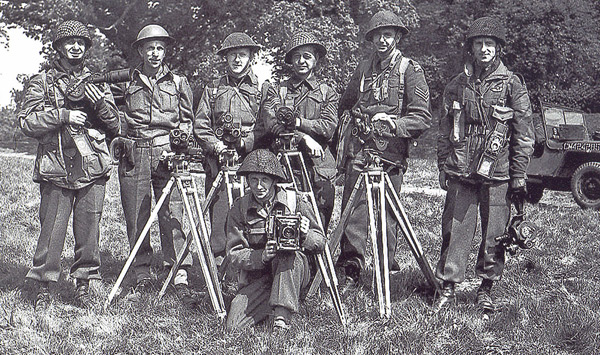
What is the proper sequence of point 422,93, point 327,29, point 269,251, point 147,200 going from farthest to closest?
point 327,29
point 147,200
point 422,93
point 269,251

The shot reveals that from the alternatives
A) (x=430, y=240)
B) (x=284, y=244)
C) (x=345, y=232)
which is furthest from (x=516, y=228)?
(x=430, y=240)

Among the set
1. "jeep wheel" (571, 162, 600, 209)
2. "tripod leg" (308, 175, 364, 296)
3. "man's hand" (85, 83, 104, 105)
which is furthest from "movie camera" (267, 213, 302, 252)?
"jeep wheel" (571, 162, 600, 209)

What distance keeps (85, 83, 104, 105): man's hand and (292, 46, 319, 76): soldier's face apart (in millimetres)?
1843

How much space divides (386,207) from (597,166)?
818 centimetres

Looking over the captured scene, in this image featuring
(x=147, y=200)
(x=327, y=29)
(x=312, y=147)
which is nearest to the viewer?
(x=312, y=147)

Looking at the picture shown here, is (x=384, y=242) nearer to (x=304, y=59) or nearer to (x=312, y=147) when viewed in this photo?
(x=312, y=147)

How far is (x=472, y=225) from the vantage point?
605 centimetres

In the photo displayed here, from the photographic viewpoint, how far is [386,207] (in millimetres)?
6195

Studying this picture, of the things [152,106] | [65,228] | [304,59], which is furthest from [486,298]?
[65,228]

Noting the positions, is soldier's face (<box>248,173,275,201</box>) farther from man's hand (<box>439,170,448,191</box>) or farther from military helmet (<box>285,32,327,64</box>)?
man's hand (<box>439,170,448,191</box>)

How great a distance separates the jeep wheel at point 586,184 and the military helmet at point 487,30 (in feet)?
26.2

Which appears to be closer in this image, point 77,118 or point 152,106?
point 77,118

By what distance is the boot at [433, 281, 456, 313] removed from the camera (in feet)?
19.6

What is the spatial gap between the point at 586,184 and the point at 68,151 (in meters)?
10.3
